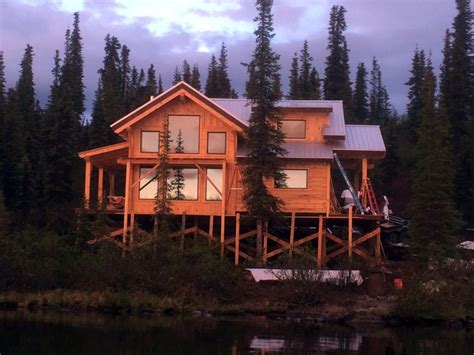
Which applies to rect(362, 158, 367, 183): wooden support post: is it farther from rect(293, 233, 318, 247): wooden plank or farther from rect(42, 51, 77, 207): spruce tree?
rect(42, 51, 77, 207): spruce tree

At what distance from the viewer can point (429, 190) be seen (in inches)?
1399

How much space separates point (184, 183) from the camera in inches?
1435

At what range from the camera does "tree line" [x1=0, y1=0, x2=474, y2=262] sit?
1372 inches

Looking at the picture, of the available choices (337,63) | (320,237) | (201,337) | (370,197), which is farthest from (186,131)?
(337,63)

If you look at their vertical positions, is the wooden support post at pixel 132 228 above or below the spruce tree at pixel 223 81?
below

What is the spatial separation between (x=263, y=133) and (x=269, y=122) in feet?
3.00

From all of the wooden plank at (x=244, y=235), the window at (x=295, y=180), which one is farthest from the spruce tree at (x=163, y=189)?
the window at (x=295, y=180)

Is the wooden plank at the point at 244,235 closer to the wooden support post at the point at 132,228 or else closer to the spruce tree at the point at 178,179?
the spruce tree at the point at 178,179

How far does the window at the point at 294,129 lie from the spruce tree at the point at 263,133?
2208 millimetres

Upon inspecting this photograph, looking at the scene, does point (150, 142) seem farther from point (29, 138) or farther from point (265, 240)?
point (29, 138)

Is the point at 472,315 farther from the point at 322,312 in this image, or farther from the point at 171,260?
the point at 171,260

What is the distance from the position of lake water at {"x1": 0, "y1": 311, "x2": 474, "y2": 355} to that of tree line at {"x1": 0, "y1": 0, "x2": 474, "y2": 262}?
9290 millimetres

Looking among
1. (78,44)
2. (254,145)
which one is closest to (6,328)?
(254,145)

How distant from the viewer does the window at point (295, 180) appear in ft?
119
